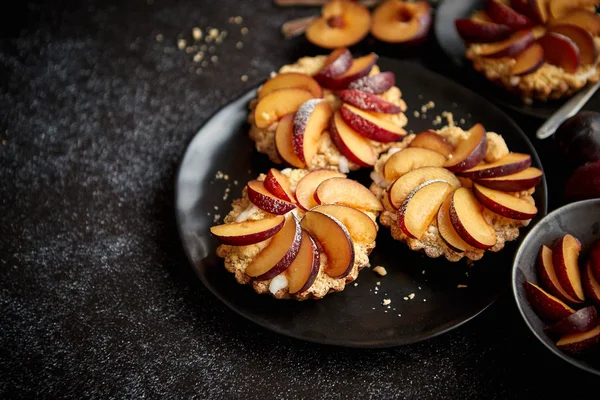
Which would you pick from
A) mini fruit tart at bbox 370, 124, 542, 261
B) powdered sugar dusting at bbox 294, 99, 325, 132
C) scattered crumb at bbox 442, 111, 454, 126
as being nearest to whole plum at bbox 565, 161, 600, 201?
mini fruit tart at bbox 370, 124, 542, 261

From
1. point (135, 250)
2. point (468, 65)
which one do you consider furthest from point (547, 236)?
point (135, 250)

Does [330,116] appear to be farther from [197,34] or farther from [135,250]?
[197,34]

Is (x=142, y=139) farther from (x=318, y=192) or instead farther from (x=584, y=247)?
(x=584, y=247)

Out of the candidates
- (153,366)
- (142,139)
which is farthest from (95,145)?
(153,366)

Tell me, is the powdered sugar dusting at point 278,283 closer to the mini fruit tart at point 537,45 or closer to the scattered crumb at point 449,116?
the scattered crumb at point 449,116

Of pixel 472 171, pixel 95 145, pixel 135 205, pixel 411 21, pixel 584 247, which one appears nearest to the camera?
pixel 584 247

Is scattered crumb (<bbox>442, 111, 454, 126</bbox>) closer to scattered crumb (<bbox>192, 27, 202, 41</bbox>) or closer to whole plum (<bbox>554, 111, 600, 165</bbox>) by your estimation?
whole plum (<bbox>554, 111, 600, 165</bbox>)

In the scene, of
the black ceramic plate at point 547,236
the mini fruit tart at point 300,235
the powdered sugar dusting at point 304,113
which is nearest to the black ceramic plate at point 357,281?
the mini fruit tart at point 300,235
